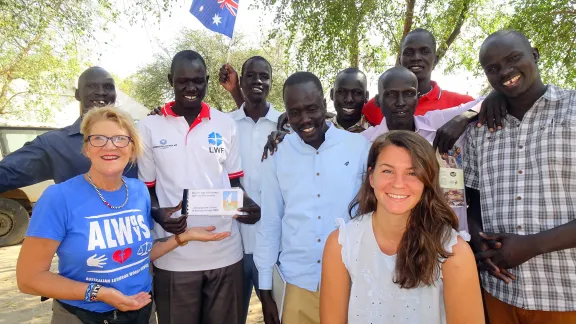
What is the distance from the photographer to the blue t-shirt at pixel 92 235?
2.28 m

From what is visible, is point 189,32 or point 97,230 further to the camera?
point 189,32

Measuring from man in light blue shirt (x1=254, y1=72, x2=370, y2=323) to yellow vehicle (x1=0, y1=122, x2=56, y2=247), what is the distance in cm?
847

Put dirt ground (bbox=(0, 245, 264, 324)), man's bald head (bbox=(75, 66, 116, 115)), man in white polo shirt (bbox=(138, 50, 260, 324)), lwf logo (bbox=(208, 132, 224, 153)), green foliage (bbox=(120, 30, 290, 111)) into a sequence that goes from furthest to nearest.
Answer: green foliage (bbox=(120, 30, 290, 111))
dirt ground (bbox=(0, 245, 264, 324))
man's bald head (bbox=(75, 66, 116, 115))
lwf logo (bbox=(208, 132, 224, 153))
man in white polo shirt (bbox=(138, 50, 260, 324))

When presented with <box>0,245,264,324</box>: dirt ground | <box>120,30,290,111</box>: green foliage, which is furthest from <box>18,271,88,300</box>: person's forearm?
<box>120,30,290,111</box>: green foliage

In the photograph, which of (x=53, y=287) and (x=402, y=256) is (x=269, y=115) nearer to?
(x=402, y=256)

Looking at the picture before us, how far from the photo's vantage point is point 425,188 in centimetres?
229

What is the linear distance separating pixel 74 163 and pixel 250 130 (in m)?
1.61

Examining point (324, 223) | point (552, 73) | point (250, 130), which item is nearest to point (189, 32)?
point (552, 73)

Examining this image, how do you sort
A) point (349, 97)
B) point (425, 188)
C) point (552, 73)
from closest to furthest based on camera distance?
point (425, 188)
point (349, 97)
point (552, 73)

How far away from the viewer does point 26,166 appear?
2986 mm

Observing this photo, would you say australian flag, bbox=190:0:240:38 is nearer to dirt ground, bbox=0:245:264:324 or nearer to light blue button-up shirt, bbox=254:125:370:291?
light blue button-up shirt, bbox=254:125:370:291

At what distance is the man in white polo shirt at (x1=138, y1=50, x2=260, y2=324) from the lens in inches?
126

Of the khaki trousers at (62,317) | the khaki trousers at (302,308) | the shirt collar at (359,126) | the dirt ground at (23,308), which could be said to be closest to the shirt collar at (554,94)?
the shirt collar at (359,126)

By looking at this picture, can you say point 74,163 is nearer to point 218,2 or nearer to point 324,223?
point 324,223
